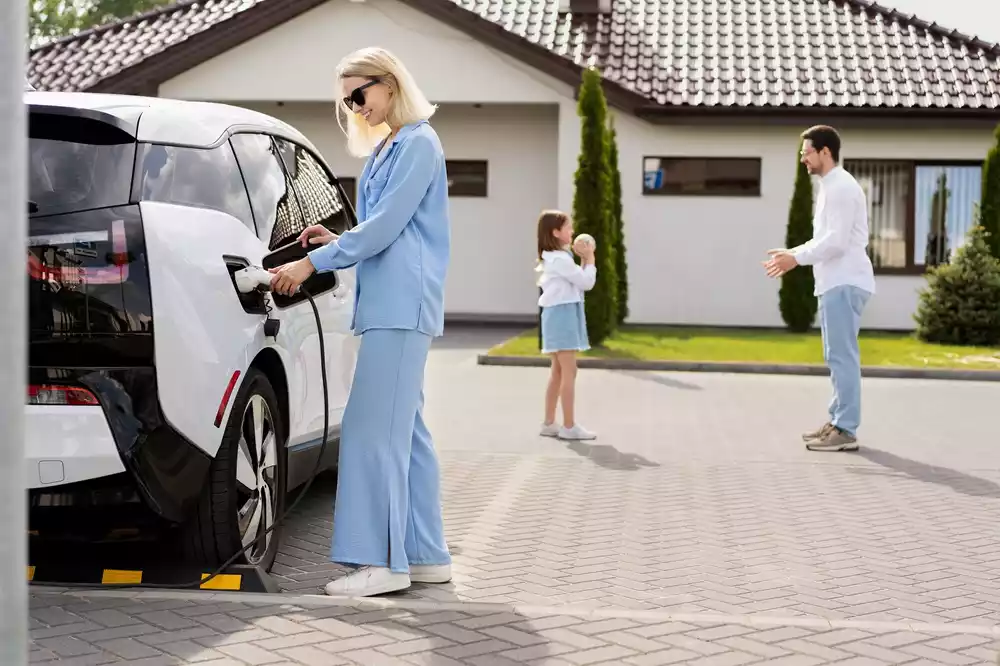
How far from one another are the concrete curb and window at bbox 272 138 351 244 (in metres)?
8.85

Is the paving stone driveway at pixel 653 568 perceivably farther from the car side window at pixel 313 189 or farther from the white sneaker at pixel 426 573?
the car side window at pixel 313 189

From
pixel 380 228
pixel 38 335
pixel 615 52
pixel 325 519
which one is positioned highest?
pixel 615 52

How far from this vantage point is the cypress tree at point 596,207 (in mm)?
17922

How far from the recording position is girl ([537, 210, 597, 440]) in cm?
1000

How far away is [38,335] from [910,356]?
13.6m

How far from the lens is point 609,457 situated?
9.16m

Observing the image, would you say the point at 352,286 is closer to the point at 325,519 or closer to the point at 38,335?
the point at 325,519

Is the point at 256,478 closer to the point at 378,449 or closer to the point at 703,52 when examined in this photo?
the point at 378,449

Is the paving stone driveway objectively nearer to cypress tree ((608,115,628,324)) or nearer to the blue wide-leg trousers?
the blue wide-leg trousers

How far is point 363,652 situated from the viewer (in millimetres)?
4355

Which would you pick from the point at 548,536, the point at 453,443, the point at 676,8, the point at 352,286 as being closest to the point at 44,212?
the point at 352,286

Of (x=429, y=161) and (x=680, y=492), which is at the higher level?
(x=429, y=161)

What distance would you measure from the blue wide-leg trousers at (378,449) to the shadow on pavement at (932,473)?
3960 mm

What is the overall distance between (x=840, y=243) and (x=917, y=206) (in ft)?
44.7
